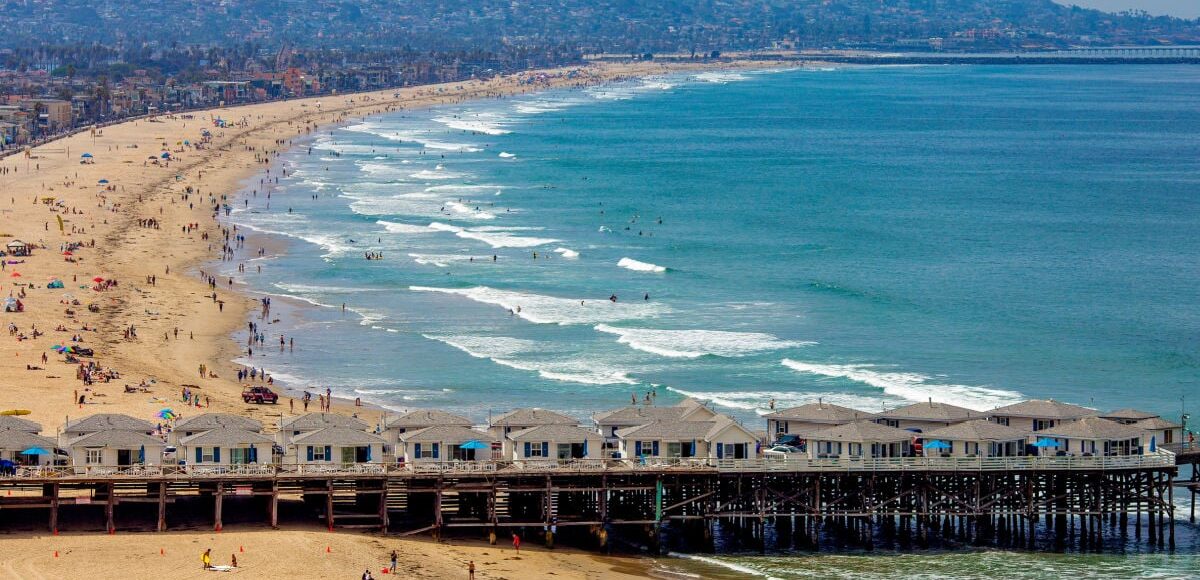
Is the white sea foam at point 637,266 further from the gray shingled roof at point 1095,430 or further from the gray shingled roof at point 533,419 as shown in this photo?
the gray shingled roof at point 1095,430

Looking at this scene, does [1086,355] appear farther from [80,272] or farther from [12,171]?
[12,171]

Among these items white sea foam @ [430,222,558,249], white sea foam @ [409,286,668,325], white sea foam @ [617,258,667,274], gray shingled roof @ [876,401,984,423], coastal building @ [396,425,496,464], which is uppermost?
white sea foam @ [430,222,558,249]

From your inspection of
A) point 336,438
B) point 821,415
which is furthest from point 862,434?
point 336,438

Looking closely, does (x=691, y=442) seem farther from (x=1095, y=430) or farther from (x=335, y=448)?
(x=1095, y=430)

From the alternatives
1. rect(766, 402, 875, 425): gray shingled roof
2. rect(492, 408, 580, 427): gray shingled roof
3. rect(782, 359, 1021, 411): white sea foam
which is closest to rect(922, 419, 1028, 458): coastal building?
rect(766, 402, 875, 425): gray shingled roof

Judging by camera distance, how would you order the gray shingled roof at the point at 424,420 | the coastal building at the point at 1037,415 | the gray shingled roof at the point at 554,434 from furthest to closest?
the coastal building at the point at 1037,415 < the gray shingled roof at the point at 424,420 < the gray shingled roof at the point at 554,434

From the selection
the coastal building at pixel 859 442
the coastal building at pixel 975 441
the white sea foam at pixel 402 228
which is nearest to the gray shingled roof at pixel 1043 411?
the coastal building at pixel 975 441

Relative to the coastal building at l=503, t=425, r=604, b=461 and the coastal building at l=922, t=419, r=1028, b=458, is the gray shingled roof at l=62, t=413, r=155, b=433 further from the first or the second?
the coastal building at l=922, t=419, r=1028, b=458

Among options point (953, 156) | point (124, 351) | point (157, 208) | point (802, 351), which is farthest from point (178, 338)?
point (953, 156)
